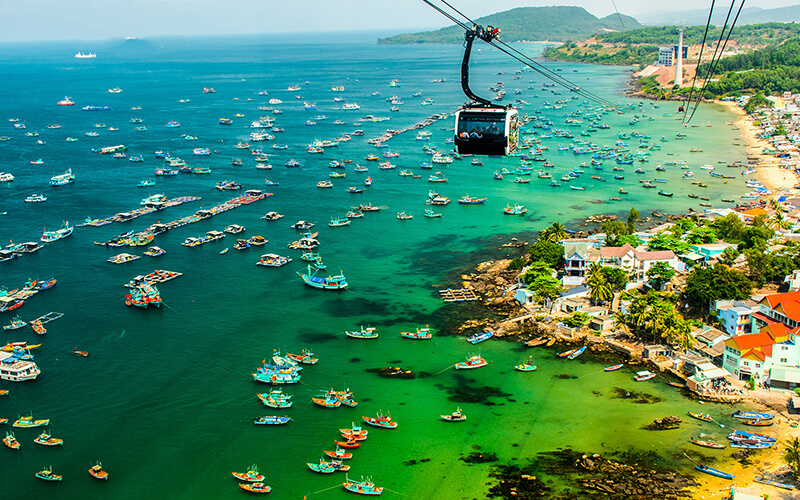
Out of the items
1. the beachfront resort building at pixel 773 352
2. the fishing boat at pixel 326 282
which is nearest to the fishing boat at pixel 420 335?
the fishing boat at pixel 326 282

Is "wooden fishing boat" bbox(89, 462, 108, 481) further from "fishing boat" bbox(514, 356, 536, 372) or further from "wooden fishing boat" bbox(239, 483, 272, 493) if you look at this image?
"fishing boat" bbox(514, 356, 536, 372)

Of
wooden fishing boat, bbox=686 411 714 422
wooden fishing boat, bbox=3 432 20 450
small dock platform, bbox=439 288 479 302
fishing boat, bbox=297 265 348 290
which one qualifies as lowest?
wooden fishing boat, bbox=3 432 20 450

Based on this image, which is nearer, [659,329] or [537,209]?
[659,329]

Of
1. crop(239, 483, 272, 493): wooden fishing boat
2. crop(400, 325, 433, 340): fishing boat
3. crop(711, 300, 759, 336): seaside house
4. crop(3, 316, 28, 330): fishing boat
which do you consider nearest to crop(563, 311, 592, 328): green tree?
crop(711, 300, 759, 336): seaside house

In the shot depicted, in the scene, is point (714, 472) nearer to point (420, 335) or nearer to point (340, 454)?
point (340, 454)

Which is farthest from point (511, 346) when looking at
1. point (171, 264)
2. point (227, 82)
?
point (227, 82)

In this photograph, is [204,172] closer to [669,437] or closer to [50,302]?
[50,302]
